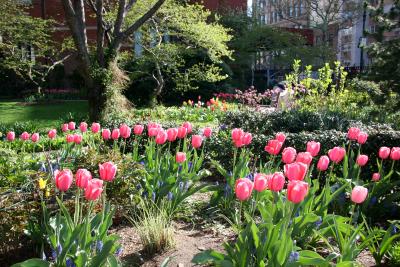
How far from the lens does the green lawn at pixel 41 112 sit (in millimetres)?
15284

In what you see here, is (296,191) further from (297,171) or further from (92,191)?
(92,191)

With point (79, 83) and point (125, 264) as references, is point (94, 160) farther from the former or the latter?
point (79, 83)

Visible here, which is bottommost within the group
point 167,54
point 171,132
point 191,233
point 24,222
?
point 191,233

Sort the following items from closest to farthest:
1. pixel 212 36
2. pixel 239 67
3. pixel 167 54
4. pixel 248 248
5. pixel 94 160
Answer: pixel 248 248
pixel 94 160
pixel 212 36
pixel 167 54
pixel 239 67

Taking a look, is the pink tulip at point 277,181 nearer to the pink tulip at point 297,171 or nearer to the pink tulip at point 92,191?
the pink tulip at point 297,171

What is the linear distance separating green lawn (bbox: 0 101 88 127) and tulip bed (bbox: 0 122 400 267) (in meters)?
9.89

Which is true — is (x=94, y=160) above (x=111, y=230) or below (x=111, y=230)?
above

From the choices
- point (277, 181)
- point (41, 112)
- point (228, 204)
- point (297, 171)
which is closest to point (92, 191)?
point (277, 181)

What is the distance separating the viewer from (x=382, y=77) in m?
11.0

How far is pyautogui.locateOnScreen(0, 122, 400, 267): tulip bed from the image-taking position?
2734 mm

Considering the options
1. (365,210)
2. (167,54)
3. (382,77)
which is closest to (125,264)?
(365,210)

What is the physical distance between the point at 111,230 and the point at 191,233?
2.54 feet

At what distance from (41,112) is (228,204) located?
14.6 m

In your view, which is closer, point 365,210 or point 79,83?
point 365,210
